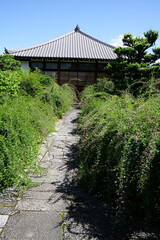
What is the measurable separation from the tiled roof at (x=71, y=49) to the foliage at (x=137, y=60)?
503 centimetres

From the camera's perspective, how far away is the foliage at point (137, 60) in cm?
A: 675

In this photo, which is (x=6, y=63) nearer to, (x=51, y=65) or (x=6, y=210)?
(x=51, y=65)

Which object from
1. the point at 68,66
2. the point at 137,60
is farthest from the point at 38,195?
the point at 68,66

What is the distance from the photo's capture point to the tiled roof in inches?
484

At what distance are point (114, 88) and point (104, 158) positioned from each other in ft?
18.7

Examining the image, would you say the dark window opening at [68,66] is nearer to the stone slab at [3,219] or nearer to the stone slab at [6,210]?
the stone slab at [6,210]

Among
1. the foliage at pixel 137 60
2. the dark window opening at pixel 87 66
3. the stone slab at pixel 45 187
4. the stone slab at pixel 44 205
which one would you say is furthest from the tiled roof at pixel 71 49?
the stone slab at pixel 44 205

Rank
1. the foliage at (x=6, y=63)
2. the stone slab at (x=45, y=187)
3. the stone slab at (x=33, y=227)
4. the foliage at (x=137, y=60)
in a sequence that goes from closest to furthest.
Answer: the stone slab at (x=33, y=227) < the stone slab at (x=45, y=187) < the foliage at (x=137, y=60) < the foliage at (x=6, y=63)

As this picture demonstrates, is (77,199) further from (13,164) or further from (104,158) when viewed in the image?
(13,164)

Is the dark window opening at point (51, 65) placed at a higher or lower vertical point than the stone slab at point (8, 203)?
higher

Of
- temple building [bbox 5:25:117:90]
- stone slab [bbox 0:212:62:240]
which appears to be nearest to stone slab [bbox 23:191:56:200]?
stone slab [bbox 0:212:62:240]

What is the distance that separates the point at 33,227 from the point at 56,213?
0.90ft

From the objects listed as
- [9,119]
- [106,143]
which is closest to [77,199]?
[106,143]

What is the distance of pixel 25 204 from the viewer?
6.77 feet
